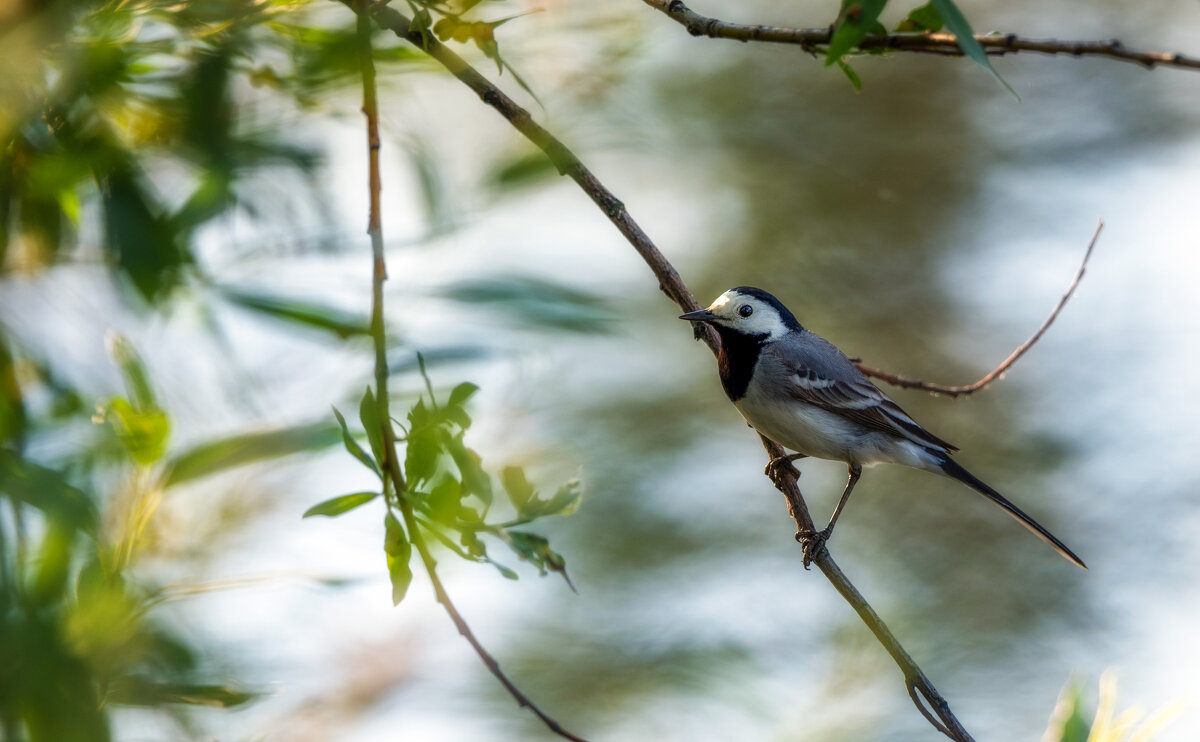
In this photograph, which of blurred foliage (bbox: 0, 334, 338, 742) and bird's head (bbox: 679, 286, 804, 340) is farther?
bird's head (bbox: 679, 286, 804, 340)

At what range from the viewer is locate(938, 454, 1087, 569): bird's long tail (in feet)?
4.49

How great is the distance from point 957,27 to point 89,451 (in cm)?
42

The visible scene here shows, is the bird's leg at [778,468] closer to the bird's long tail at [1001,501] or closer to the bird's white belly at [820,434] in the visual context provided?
the bird's white belly at [820,434]

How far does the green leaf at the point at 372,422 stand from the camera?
0.49 meters

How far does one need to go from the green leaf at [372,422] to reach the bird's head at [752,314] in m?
1.16

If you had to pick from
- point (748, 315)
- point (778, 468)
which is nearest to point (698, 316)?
point (778, 468)

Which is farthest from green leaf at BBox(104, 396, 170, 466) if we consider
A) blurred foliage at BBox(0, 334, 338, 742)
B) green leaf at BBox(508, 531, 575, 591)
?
green leaf at BBox(508, 531, 575, 591)

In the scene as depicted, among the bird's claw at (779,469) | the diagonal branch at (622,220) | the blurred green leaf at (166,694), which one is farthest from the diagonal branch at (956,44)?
the bird's claw at (779,469)

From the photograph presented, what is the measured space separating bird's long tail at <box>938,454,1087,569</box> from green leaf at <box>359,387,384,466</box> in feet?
3.55

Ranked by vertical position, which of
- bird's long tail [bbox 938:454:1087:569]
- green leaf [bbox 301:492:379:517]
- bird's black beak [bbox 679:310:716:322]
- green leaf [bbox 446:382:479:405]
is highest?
green leaf [bbox 446:382:479:405]

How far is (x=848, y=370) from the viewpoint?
A: 5.73ft

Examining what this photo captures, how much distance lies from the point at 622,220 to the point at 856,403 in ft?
2.76

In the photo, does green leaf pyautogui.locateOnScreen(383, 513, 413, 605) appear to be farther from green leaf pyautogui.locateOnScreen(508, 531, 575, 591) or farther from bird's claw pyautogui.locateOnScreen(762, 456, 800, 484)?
bird's claw pyautogui.locateOnScreen(762, 456, 800, 484)

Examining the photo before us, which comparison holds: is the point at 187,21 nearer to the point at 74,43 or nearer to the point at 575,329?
the point at 74,43
